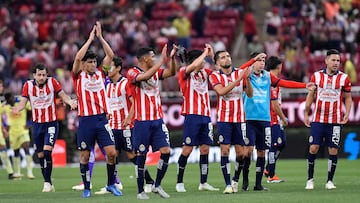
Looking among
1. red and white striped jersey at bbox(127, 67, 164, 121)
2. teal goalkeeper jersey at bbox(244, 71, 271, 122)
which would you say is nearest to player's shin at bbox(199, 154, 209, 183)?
teal goalkeeper jersey at bbox(244, 71, 271, 122)

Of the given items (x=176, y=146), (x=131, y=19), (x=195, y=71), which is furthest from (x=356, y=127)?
(x=195, y=71)

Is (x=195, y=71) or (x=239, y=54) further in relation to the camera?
(x=239, y=54)

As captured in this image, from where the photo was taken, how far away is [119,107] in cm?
2281

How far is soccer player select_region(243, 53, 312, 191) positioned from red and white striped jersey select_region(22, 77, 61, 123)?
4211 mm

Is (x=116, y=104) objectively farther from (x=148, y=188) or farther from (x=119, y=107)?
(x=148, y=188)

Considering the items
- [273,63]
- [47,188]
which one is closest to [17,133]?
[47,188]

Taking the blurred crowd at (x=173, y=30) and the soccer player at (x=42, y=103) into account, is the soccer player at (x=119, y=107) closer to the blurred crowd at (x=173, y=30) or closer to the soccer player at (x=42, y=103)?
the soccer player at (x=42, y=103)

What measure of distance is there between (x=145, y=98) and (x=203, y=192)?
7.80 ft

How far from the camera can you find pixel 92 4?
1670 inches

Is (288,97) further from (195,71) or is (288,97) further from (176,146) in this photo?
(195,71)

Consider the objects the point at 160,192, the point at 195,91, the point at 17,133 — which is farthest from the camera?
the point at 17,133

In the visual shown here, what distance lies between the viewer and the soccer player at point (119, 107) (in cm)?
2238

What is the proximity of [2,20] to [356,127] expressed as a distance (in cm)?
1518

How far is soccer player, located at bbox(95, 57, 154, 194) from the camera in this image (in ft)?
73.4
